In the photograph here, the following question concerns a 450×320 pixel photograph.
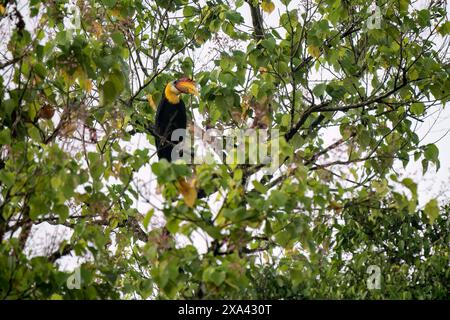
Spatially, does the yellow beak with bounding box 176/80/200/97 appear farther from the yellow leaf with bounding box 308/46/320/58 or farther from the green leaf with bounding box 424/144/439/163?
the green leaf with bounding box 424/144/439/163

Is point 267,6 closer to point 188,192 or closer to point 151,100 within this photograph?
point 151,100

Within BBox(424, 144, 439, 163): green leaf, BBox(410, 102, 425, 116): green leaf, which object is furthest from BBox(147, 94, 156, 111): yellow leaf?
BBox(424, 144, 439, 163): green leaf

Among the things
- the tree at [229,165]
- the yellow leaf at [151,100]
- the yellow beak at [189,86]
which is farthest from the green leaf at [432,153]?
the yellow leaf at [151,100]

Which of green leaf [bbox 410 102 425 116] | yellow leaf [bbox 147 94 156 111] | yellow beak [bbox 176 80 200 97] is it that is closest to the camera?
green leaf [bbox 410 102 425 116]

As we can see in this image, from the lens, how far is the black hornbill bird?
25.1ft

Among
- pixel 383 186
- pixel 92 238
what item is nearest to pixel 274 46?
pixel 383 186

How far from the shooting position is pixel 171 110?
8336 mm

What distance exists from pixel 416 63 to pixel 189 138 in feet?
6.01

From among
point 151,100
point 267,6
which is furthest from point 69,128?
point 151,100

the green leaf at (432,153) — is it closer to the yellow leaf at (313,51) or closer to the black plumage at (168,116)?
the yellow leaf at (313,51)

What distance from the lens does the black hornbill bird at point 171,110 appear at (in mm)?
7646

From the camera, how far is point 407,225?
549cm

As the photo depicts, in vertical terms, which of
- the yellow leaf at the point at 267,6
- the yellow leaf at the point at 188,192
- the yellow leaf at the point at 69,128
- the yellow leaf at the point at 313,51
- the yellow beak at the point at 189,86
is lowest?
the yellow leaf at the point at 188,192
